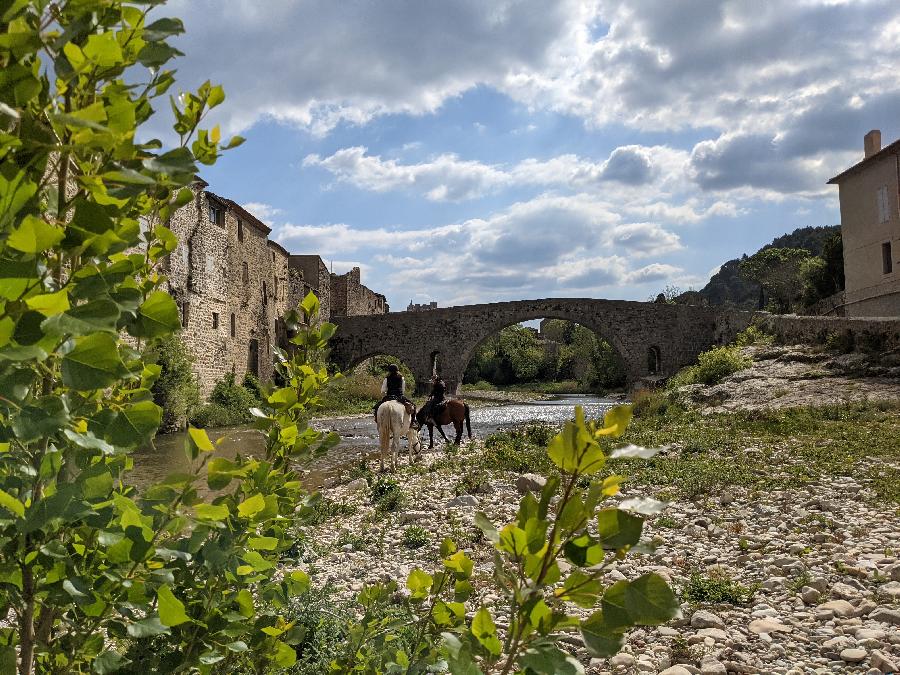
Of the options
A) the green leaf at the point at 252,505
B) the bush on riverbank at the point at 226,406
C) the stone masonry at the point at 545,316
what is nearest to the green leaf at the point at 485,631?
the green leaf at the point at 252,505

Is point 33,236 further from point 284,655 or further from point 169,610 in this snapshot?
point 284,655

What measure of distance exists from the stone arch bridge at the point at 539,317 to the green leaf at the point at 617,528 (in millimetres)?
31410

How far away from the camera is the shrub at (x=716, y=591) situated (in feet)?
14.8

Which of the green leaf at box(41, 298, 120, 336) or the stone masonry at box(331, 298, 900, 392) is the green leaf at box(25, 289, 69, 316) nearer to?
the green leaf at box(41, 298, 120, 336)

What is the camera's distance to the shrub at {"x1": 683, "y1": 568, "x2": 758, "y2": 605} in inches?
178

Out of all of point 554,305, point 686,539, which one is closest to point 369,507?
point 686,539

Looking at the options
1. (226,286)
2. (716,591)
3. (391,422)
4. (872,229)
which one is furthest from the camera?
(872,229)

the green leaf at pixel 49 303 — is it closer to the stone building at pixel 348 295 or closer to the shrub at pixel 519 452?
the shrub at pixel 519 452

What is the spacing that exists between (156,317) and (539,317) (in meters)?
32.9

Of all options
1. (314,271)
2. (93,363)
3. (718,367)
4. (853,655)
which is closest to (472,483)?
(853,655)

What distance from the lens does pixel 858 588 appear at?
14.6 feet

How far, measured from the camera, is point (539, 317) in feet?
109

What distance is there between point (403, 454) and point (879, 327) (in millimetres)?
14069

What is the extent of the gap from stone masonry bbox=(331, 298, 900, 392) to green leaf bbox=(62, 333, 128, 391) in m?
29.5
